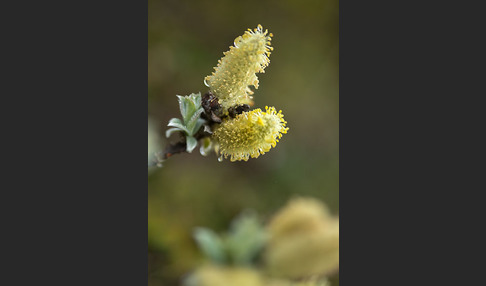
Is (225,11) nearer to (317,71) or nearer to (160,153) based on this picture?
(317,71)

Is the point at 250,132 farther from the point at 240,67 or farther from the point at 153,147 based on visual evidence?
the point at 153,147

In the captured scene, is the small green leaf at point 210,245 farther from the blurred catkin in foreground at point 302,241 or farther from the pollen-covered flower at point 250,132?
the pollen-covered flower at point 250,132

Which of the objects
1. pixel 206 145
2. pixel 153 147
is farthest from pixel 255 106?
pixel 206 145

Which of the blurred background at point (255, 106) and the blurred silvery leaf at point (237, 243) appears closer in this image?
the blurred silvery leaf at point (237, 243)

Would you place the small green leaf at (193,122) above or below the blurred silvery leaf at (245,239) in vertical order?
above

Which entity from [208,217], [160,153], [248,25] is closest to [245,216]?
[208,217]

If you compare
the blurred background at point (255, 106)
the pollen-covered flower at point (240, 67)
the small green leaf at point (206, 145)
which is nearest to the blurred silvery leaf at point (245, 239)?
the blurred background at point (255, 106)

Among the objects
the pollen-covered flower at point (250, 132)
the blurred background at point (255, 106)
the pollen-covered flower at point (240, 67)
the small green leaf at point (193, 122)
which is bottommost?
the pollen-covered flower at point (250, 132)

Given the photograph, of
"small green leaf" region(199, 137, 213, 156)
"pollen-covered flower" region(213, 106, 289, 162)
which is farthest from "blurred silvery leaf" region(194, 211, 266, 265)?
"pollen-covered flower" region(213, 106, 289, 162)
